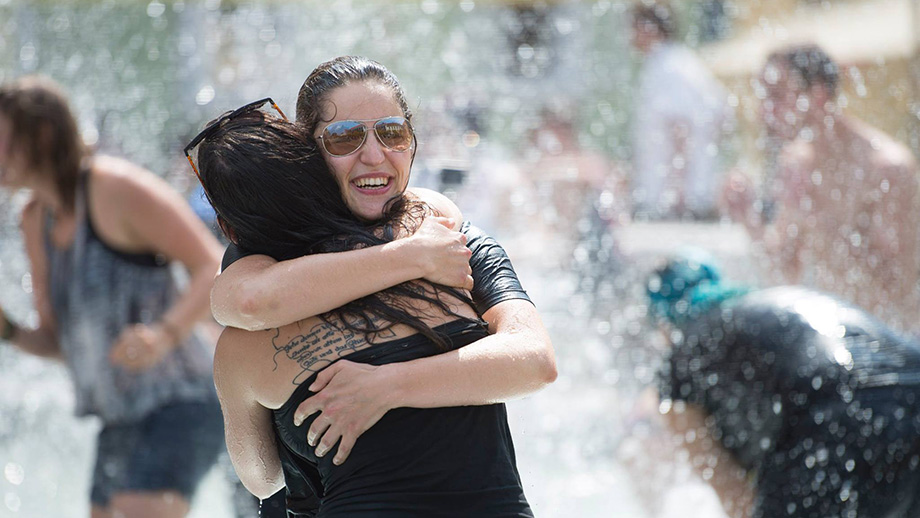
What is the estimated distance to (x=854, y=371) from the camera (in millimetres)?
2389

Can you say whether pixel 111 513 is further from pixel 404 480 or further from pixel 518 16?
pixel 518 16

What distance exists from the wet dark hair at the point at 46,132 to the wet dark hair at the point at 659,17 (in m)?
→ 3.01

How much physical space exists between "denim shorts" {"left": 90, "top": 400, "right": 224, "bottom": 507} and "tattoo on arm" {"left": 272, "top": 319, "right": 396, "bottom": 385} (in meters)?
1.53

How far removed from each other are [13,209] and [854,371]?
392cm

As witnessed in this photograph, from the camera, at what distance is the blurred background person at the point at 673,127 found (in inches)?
184

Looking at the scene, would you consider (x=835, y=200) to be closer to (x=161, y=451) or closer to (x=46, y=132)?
(x=161, y=451)

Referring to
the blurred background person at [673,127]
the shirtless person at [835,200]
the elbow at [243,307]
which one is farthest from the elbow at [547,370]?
the blurred background person at [673,127]

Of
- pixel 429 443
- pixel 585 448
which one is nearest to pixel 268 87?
pixel 585 448

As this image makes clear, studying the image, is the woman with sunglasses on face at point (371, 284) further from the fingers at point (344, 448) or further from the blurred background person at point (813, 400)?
the blurred background person at point (813, 400)

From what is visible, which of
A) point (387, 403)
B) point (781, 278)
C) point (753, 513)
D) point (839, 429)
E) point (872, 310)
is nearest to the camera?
point (387, 403)

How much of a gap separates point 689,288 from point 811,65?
1.62 metres

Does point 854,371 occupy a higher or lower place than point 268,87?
lower

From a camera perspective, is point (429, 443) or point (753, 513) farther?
point (753, 513)

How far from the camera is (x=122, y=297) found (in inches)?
111
